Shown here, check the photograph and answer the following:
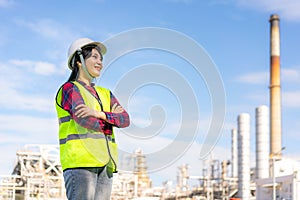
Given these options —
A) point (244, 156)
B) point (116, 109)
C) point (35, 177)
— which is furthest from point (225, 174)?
point (116, 109)

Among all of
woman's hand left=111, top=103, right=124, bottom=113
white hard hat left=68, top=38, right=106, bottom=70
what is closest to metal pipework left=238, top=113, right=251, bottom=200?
woman's hand left=111, top=103, right=124, bottom=113

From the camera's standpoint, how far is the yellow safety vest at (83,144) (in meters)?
2.80

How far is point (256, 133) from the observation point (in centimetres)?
4934

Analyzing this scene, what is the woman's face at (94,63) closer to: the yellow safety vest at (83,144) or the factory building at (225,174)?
the yellow safety vest at (83,144)

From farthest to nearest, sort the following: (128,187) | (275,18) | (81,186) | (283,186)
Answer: (275,18)
(128,187)
(283,186)
(81,186)

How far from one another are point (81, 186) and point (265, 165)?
152 feet

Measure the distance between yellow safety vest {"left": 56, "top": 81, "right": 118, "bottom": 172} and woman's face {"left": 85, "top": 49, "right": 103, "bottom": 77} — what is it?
14 centimetres

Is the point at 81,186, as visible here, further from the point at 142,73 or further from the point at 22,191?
the point at 22,191

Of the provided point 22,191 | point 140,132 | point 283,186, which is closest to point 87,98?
point 140,132

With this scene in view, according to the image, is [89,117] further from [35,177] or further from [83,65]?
[35,177]

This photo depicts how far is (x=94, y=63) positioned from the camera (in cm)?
303

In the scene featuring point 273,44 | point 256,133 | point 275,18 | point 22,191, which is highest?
point 275,18

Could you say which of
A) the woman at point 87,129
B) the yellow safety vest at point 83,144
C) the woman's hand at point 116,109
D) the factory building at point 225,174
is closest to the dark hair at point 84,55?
the woman at point 87,129

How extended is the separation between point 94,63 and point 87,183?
2.44 ft
